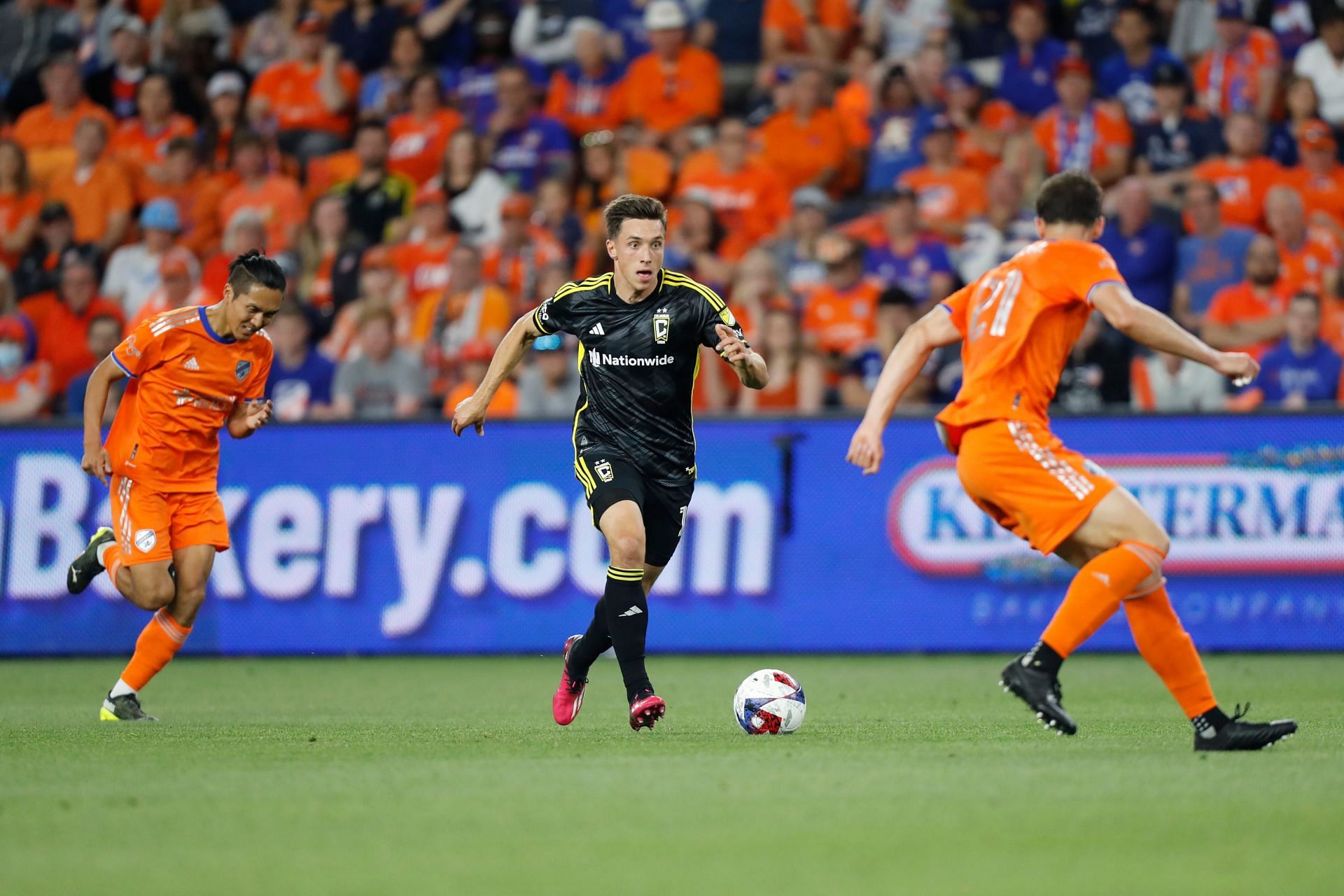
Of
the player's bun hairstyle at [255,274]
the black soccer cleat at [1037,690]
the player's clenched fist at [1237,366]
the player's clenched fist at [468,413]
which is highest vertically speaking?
the player's bun hairstyle at [255,274]

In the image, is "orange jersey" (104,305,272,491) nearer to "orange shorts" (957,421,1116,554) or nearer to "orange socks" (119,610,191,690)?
"orange socks" (119,610,191,690)

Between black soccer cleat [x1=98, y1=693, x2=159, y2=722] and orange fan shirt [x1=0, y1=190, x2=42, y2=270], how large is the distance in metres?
10.5

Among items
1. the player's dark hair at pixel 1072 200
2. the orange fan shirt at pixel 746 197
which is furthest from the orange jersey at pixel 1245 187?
the player's dark hair at pixel 1072 200

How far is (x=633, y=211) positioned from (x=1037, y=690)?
2.89 meters

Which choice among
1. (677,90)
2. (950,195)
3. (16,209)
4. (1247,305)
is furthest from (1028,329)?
(16,209)

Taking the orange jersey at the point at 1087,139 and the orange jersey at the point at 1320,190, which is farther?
the orange jersey at the point at 1087,139

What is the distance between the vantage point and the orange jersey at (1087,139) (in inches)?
618

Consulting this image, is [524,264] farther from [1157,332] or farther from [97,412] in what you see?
[1157,332]

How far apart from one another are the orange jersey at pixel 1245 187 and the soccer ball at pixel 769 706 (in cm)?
925

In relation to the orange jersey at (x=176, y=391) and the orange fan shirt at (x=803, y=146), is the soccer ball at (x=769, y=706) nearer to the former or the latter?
the orange jersey at (x=176, y=391)

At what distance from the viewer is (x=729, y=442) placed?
1337 centimetres

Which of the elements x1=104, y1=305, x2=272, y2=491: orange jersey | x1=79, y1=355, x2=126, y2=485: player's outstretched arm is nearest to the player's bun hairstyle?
x1=104, y1=305, x2=272, y2=491: orange jersey

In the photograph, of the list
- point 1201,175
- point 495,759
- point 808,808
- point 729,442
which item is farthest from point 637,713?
point 1201,175

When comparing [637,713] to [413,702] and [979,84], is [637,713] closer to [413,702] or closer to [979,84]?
[413,702]
